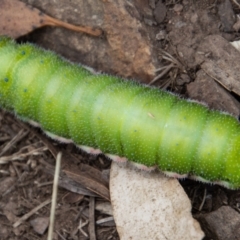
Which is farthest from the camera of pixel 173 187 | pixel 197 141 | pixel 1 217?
pixel 1 217

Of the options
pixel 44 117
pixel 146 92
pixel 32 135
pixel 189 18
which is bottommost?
pixel 32 135

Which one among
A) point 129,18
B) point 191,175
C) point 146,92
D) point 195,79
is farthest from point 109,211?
point 129,18

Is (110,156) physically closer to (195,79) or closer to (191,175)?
(191,175)

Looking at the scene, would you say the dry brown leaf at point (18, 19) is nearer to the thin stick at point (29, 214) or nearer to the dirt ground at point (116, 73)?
the dirt ground at point (116, 73)

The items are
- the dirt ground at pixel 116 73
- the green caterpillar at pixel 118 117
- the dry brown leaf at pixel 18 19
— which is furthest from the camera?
the dry brown leaf at pixel 18 19

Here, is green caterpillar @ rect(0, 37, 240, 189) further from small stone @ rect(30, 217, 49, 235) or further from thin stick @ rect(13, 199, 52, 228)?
small stone @ rect(30, 217, 49, 235)

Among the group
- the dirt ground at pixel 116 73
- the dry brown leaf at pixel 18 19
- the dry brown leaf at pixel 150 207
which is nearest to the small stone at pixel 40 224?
the dirt ground at pixel 116 73
